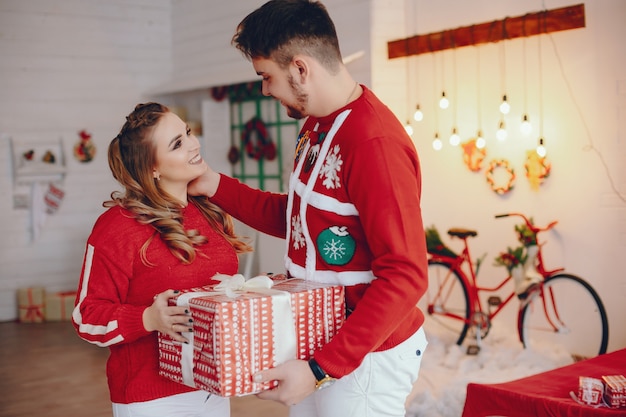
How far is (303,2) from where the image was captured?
72.9 inches

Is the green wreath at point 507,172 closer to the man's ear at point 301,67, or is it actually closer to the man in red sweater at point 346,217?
the man in red sweater at point 346,217

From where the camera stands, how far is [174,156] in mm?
2201

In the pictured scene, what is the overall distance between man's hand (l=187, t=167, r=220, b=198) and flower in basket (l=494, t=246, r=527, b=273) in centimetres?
327

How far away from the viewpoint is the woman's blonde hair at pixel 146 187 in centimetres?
216

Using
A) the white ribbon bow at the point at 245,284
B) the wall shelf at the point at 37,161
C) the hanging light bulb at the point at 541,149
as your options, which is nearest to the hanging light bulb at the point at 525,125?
the hanging light bulb at the point at 541,149

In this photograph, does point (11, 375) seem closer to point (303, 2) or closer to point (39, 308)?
point (39, 308)

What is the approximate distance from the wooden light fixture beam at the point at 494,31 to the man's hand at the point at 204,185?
10.6 ft

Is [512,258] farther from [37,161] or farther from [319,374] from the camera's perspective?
[37,161]

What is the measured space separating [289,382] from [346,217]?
41cm

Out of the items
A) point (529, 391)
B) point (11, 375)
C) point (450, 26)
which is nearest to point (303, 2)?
point (529, 391)

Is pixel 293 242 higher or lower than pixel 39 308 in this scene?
higher

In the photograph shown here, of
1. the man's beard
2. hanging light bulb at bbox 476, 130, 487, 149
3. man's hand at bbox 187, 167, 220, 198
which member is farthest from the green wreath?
the man's beard

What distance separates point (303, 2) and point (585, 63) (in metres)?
3.65

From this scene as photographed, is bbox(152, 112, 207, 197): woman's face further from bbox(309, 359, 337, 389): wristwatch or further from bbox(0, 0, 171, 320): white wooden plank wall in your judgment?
bbox(0, 0, 171, 320): white wooden plank wall
